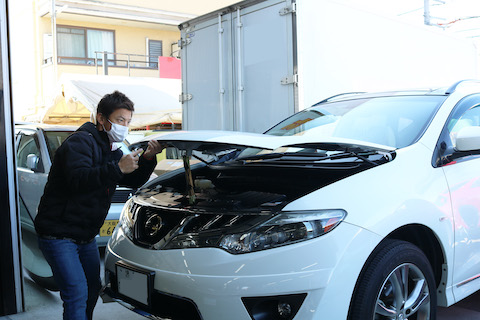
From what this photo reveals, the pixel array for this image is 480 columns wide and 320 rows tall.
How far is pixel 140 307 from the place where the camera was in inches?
100

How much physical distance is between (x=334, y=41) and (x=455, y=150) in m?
3.30

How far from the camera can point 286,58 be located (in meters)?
5.59

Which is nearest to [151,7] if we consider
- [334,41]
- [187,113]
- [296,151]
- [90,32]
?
[90,32]

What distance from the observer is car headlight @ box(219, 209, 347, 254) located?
224cm

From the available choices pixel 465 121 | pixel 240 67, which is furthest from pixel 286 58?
pixel 465 121

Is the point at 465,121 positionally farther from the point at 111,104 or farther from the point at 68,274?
the point at 68,274

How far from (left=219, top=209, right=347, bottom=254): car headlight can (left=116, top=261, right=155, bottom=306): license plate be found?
1.45 feet

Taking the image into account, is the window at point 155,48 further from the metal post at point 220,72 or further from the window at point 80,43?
the metal post at point 220,72

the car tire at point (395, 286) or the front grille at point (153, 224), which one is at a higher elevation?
the front grille at point (153, 224)

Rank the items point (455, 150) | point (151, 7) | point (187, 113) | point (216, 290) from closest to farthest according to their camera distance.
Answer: point (216, 290) → point (455, 150) → point (187, 113) → point (151, 7)

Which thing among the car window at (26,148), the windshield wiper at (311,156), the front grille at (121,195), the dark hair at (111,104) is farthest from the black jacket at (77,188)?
the car window at (26,148)

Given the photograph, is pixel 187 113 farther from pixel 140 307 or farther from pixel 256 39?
pixel 140 307

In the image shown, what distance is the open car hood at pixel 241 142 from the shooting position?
2.39 meters

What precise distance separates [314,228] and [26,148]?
4563 mm
